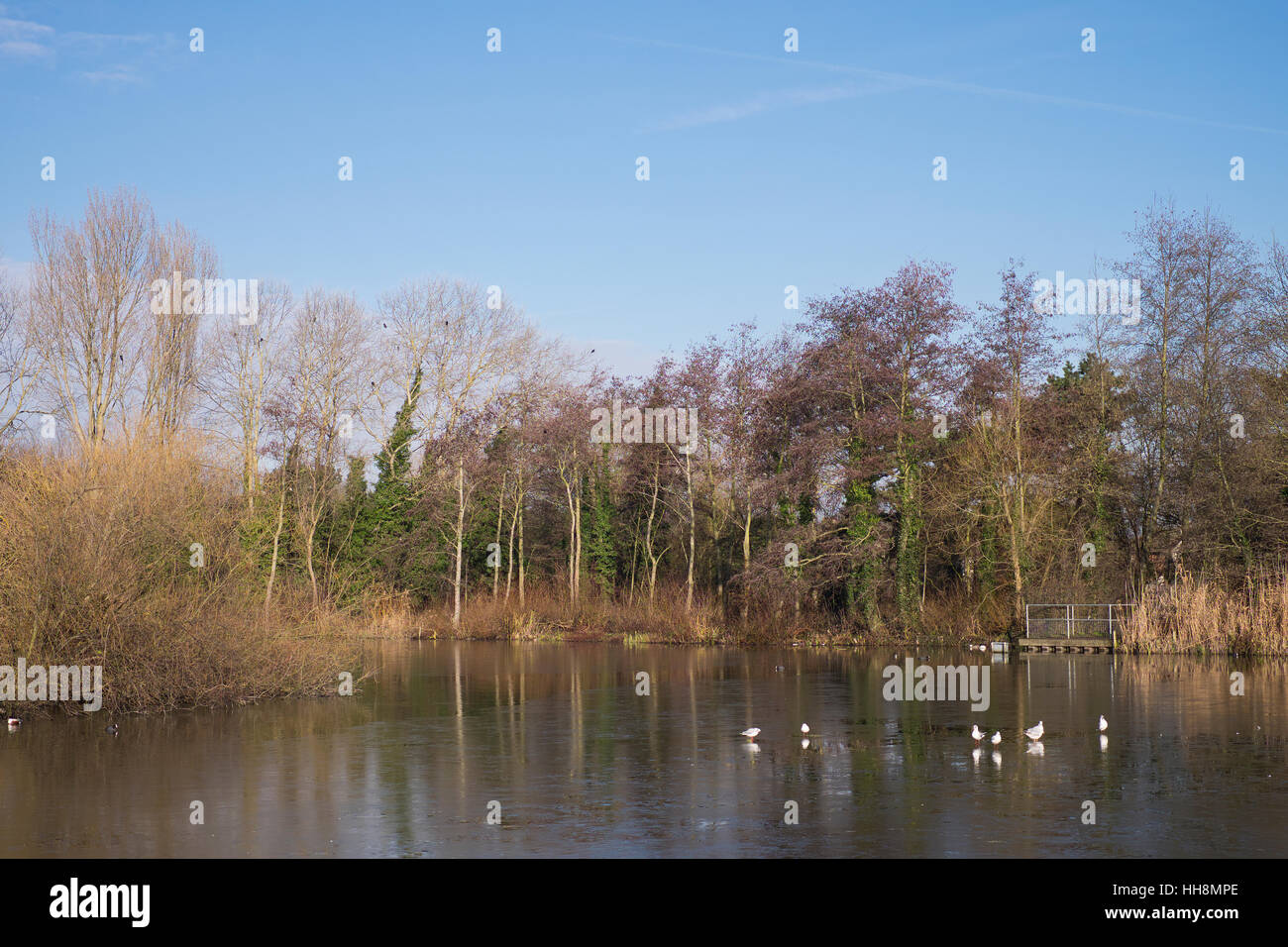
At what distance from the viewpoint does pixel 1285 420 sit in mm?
31891

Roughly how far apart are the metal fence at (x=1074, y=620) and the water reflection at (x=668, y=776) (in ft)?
28.9

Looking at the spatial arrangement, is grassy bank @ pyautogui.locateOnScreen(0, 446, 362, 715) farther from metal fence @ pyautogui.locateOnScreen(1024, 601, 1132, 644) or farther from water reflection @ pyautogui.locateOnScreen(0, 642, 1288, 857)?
metal fence @ pyautogui.locateOnScreen(1024, 601, 1132, 644)

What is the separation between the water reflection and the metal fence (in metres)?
8.80

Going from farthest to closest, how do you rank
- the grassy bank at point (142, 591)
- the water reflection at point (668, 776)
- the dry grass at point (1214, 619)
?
the dry grass at point (1214, 619) < the grassy bank at point (142, 591) < the water reflection at point (668, 776)

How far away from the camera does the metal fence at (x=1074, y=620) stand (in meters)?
32.8

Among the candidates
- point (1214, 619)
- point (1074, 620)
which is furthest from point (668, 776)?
point (1074, 620)

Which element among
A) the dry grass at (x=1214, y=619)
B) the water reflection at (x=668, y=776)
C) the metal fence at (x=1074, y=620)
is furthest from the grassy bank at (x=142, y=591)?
the dry grass at (x=1214, y=619)

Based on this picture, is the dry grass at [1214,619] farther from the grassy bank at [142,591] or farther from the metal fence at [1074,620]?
the grassy bank at [142,591]

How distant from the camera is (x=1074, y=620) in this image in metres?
32.9

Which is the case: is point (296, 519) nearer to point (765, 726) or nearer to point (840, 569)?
point (840, 569)

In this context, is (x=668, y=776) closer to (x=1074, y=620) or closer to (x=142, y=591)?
(x=142, y=591)

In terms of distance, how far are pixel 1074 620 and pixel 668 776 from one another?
22.4 meters

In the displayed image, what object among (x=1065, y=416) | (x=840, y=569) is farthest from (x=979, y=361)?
(x=840, y=569)

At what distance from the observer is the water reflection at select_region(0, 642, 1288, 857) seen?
10.5 metres
